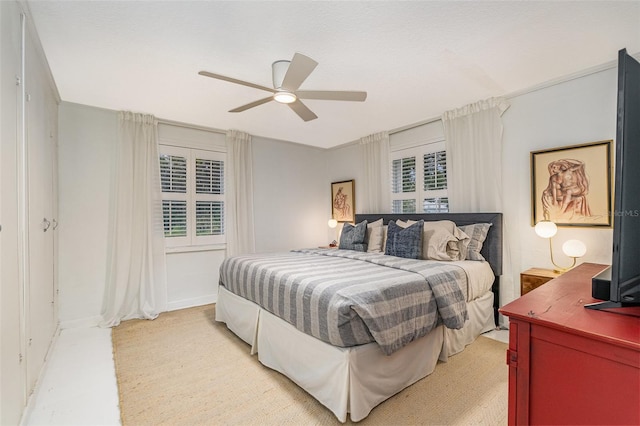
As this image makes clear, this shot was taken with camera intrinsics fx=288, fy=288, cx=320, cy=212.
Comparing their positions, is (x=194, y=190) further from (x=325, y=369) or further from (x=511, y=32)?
(x=511, y=32)

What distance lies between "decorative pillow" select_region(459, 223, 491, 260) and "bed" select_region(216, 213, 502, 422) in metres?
0.06

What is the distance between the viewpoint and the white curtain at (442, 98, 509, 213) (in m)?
3.29

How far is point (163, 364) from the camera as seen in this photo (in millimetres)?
2529

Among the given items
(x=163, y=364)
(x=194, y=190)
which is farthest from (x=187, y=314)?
(x=194, y=190)

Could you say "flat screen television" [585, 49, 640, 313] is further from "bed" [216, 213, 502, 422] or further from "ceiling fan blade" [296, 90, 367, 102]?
"ceiling fan blade" [296, 90, 367, 102]

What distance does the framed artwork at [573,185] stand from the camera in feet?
8.52

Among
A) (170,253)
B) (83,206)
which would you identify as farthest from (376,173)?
(83,206)

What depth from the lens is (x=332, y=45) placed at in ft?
7.36

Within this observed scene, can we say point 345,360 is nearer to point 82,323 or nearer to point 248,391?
point 248,391

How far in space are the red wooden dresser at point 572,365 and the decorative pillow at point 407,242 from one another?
2035 mm

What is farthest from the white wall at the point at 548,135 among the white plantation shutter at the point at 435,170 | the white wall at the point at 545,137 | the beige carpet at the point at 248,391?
the beige carpet at the point at 248,391

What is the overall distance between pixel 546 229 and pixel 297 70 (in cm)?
269

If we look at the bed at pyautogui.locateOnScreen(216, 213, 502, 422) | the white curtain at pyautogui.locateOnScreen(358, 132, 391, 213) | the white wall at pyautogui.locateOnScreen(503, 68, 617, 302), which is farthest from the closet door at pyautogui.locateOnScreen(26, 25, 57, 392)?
the white wall at pyautogui.locateOnScreen(503, 68, 617, 302)

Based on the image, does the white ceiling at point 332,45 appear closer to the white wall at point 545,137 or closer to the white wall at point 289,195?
the white wall at point 545,137
